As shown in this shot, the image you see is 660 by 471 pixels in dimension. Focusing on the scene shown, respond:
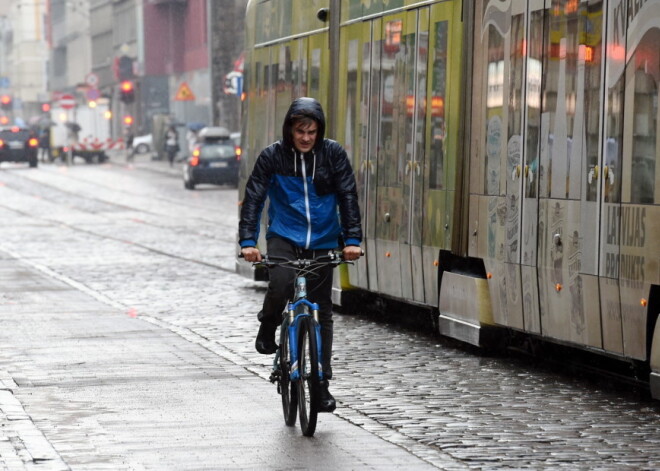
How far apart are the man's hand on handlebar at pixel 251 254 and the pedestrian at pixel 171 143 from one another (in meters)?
63.9

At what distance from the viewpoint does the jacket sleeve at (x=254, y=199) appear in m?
9.27

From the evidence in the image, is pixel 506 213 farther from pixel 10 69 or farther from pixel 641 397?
pixel 10 69

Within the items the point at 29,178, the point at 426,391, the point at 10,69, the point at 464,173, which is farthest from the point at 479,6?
the point at 10,69

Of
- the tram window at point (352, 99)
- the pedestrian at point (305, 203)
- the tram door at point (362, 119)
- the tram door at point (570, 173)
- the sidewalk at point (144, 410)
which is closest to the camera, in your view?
the sidewalk at point (144, 410)

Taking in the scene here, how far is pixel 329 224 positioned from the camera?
30.5 feet

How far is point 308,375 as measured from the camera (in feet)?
29.4

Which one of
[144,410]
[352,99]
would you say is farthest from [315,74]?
[144,410]

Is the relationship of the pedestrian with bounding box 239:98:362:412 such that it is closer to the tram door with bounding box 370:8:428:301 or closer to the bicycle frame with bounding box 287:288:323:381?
the bicycle frame with bounding box 287:288:323:381

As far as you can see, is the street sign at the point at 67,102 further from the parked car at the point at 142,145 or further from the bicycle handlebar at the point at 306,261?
the bicycle handlebar at the point at 306,261

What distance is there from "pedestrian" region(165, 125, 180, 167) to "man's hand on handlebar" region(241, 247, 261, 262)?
210 ft

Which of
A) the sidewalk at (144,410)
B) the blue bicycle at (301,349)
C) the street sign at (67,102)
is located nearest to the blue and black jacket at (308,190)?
the blue bicycle at (301,349)

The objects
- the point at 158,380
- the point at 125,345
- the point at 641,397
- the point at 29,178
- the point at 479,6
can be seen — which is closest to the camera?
the point at 641,397

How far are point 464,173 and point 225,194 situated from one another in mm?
35909

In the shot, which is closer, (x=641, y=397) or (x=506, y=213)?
(x=641, y=397)
